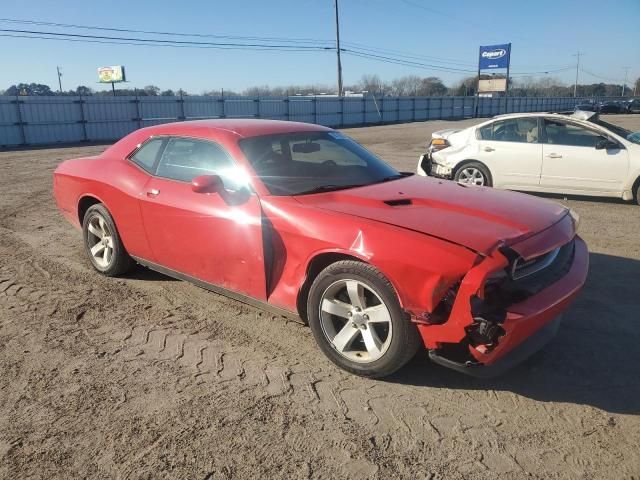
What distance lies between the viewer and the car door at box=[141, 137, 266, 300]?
371cm

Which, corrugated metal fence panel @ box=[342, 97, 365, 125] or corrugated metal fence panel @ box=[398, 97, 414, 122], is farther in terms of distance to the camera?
corrugated metal fence panel @ box=[398, 97, 414, 122]

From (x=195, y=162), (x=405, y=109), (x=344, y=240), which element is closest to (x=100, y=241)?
(x=195, y=162)

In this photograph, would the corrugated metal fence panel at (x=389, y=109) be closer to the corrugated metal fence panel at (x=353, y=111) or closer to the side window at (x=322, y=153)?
the corrugated metal fence panel at (x=353, y=111)

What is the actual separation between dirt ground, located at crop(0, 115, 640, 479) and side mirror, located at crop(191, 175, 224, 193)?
1.07 m

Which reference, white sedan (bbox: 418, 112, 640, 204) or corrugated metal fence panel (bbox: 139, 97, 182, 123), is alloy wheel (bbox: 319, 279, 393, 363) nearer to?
white sedan (bbox: 418, 112, 640, 204)

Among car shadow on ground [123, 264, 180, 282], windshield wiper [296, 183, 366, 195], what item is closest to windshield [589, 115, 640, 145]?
windshield wiper [296, 183, 366, 195]

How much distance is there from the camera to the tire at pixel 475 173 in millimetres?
9172

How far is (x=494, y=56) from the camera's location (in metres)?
51.5

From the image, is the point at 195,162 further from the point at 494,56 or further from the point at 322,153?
the point at 494,56

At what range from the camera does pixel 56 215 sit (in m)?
8.19

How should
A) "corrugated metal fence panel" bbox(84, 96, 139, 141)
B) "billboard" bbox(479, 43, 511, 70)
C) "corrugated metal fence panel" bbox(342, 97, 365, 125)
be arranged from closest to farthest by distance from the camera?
"corrugated metal fence panel" bbox(84, 96, 139, 141)
"corrugated metal fence panel" bbox(342, 97, 365, 125)
"billboard" bbox(479, 43, 511, 70)

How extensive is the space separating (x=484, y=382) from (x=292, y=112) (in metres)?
33.1

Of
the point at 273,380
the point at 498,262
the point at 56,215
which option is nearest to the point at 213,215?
the point at 273,380

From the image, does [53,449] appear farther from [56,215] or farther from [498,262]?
[56,215]
